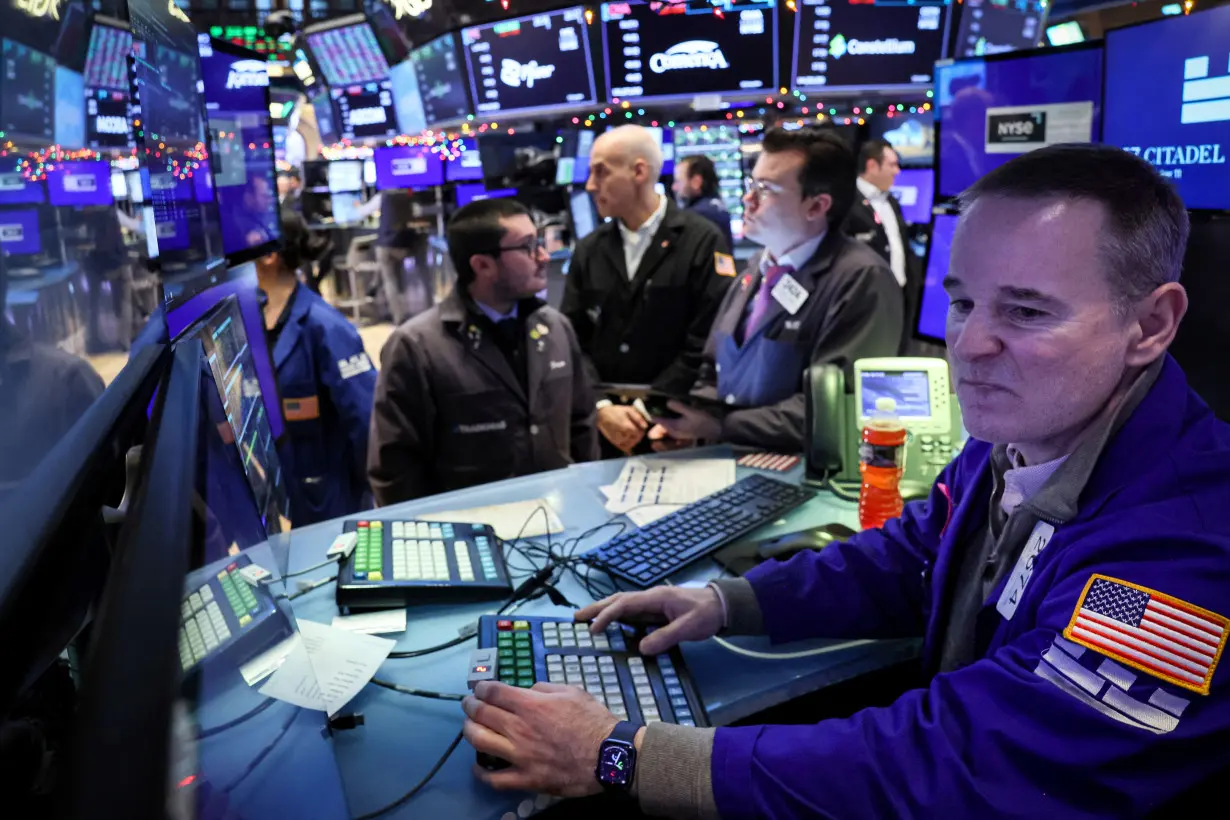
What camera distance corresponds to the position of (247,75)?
2.00m

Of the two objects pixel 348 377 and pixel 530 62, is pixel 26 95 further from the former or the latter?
pixel 530 62

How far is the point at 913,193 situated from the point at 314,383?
17.2ft

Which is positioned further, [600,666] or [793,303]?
[793,303]

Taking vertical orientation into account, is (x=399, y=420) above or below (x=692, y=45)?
below

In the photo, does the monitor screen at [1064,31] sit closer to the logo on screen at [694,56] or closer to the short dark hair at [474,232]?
→ the logo on screen at [694,56]

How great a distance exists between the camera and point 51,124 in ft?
3.14

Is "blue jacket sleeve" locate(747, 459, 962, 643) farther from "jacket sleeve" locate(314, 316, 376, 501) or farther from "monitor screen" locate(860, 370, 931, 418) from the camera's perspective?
"jacket sleeve" locate(314, 316, 376, 501)

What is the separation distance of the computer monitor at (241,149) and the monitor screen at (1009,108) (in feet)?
5.68

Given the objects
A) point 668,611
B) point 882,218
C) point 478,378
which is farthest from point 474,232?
point 882,218

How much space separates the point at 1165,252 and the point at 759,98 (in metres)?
3.32

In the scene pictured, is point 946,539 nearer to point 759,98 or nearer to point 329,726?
point 329,726

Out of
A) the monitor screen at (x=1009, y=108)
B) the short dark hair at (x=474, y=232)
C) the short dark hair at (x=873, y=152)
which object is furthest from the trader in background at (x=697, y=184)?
the monitor screen at (x=1009, y=108)

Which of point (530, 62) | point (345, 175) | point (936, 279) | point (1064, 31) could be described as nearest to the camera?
point (936, 279)

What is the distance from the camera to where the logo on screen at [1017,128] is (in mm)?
2170
